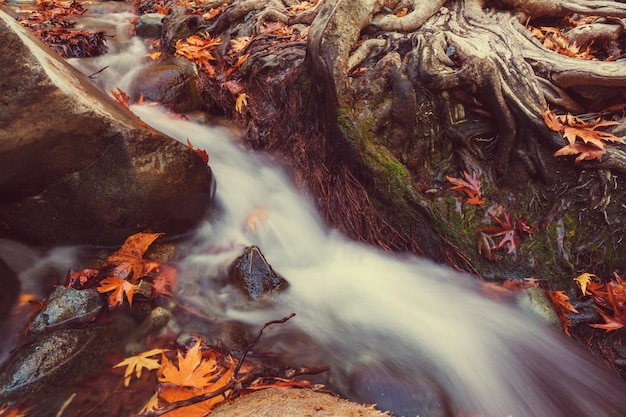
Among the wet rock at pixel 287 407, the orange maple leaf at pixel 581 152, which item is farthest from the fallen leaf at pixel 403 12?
the wet rock at pixel 287 407

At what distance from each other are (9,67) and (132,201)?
121 cm

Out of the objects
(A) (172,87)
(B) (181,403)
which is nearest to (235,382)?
(B) (181,403)

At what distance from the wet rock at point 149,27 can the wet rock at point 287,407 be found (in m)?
6.90

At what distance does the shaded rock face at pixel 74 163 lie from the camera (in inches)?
91.6

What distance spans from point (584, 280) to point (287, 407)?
108 inches

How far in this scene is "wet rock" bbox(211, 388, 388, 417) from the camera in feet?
4.86

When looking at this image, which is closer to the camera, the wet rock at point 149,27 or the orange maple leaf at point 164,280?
the orange maple leaf at point 164,280

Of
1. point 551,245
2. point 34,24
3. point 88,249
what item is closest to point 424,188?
point 551,245

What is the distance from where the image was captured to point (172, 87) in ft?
15.7

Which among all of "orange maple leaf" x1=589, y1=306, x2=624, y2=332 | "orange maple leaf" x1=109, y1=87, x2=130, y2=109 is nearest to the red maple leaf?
"orange maple leaf" x1=589, y1=306, x2=624, y2=332

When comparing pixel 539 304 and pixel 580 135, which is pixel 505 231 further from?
pixel 580 135

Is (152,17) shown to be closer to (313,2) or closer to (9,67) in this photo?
(313,2)

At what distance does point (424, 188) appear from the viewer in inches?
131

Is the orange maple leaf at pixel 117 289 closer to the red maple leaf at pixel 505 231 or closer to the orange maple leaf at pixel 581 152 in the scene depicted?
the red maple leaf at pixel 505 231
